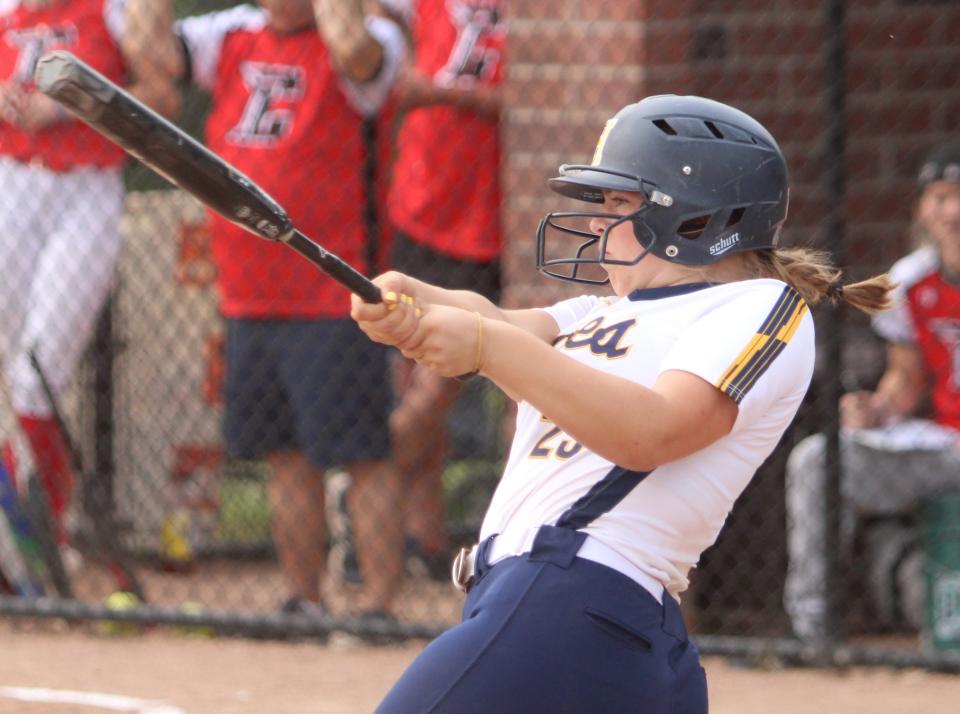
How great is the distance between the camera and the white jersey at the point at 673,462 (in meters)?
2.46

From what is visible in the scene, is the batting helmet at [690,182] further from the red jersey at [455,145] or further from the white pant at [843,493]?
the red jersey at [455,145]

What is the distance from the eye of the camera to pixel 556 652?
242 centimetres

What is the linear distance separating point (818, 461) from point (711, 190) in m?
2.57

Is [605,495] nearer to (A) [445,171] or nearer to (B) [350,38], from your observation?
(B) [350,38]

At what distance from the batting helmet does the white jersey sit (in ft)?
0.28

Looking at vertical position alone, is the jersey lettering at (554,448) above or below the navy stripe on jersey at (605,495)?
above

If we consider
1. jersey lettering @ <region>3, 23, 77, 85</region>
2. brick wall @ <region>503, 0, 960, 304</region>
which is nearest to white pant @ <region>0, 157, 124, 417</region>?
jersey lettering @ <region>3, 23, 77, 85</region>

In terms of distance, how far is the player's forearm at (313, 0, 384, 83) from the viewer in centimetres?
500

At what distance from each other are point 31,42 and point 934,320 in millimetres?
3138

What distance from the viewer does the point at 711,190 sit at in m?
2.57

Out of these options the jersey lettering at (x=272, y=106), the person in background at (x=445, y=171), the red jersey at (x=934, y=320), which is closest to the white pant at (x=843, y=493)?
the red jersey at (x=934, y=320)

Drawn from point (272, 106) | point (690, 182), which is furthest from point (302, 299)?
point (690, 182)

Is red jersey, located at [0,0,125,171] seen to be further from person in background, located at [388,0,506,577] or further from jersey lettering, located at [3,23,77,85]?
person in background, located at [388,0,506,577]

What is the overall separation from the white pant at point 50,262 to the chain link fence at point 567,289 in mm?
10
